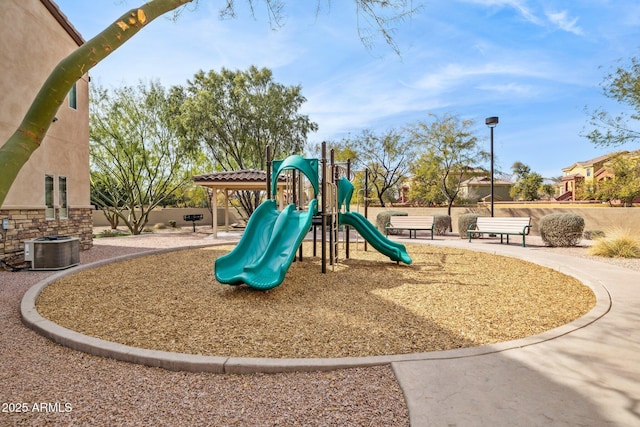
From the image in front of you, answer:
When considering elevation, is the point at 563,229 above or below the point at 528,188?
below

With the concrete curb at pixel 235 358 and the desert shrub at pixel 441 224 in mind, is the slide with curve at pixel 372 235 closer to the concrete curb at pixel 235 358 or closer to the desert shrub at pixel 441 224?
the concrete curb at pixel 235 358

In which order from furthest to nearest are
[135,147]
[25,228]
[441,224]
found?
[135,147], [441,224], [25,228]

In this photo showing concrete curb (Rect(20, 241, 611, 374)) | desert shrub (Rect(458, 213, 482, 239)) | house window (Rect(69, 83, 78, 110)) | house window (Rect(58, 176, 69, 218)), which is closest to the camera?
concrete curb (Rect(20, 241, 611, 374))

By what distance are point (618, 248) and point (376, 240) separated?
5960mm

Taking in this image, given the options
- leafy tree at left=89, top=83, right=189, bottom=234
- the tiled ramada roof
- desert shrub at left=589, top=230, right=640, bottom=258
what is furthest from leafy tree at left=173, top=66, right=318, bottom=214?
desert shrub at left=589, top=230, right=640, bottom=258

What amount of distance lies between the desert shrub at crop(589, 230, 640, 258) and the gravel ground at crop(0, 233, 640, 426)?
28.2 ft

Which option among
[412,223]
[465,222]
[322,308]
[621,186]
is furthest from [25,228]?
[621,186]

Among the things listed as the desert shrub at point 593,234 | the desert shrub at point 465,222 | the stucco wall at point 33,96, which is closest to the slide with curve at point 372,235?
the desert shrub at point 465,222

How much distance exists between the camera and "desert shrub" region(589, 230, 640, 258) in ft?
27.9

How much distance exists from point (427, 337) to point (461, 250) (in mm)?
7241

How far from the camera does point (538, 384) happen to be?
2490mm

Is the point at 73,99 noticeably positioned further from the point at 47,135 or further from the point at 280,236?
the point at 280,236

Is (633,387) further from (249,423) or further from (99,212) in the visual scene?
(99,212)

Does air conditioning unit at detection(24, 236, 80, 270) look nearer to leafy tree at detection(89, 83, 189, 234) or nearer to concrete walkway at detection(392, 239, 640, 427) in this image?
concrete walkway at detection(392, 239, 640, 427)
